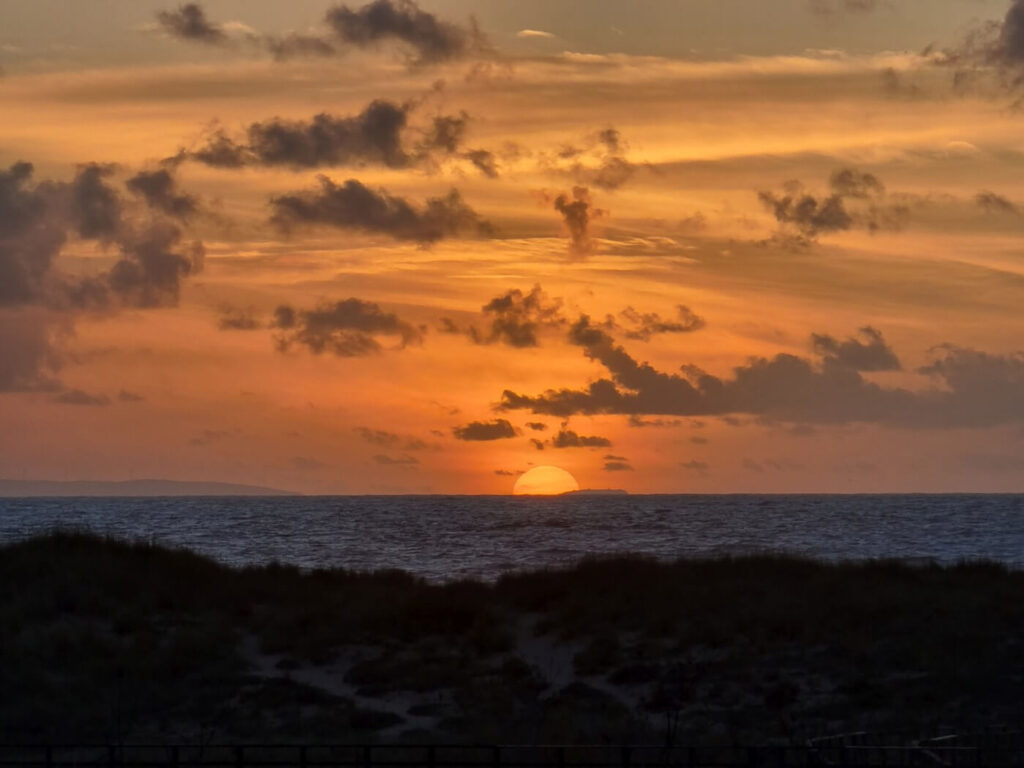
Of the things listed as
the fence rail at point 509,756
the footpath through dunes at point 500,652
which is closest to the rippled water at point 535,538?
the footpath through dunes at point 500,652

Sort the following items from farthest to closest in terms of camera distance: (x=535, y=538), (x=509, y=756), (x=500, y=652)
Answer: (x=535, y=538), (x=500, y=652), (x=509, y=756)

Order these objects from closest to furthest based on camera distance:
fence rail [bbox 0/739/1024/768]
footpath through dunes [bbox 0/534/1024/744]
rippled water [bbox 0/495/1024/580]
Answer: fence rail [bbox 0/739/1024/768], footpath through dunes [bbox 0/534/1024/744], rippled water [bbox 0/495/1024/580]

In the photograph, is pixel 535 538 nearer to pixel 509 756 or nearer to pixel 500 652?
pixel 500 652

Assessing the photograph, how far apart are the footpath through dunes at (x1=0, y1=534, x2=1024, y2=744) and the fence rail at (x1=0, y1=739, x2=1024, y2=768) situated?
78.6 inches

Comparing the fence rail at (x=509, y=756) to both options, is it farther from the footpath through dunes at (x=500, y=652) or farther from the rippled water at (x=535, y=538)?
the rippled water at (x=535, y=538)

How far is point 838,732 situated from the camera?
31281 millimetres

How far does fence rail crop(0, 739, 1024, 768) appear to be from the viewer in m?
24.6

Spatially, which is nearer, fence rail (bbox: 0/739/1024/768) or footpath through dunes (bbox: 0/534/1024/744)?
fence rail (bbox: 0/739/1024/768)

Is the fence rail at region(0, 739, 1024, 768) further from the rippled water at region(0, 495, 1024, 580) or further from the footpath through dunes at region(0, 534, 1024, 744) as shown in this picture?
the rippled water at region(0, 495, 1024, 580)

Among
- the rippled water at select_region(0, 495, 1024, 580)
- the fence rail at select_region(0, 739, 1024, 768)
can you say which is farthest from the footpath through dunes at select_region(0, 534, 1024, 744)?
the rippled water at select_region(0, 495, 1024, 580)

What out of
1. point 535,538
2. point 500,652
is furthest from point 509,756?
point 535,538

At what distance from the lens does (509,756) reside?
28828mm

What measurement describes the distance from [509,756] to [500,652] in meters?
10.0

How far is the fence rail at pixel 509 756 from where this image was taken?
969 inches
